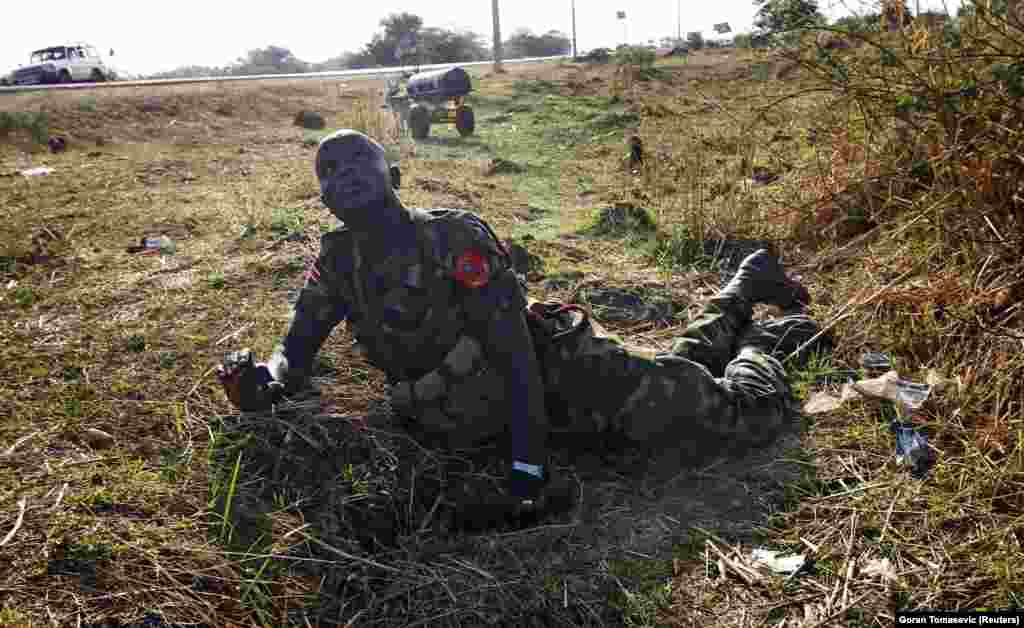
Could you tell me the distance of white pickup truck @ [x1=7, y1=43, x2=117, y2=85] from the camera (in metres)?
20.3

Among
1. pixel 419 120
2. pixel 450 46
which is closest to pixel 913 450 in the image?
pixel 419 120

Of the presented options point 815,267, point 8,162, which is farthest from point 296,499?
point 8,162

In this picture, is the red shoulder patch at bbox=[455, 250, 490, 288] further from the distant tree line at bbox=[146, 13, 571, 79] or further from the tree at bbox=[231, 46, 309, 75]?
the tree at bbox=[231, 46, 309, 75]

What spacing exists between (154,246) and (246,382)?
322 centimetres

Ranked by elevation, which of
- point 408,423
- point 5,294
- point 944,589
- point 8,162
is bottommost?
point 944,589

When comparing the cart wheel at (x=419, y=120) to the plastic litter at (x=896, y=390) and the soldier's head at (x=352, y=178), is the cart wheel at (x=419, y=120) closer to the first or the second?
the soldier's head at (x=352, y=178)

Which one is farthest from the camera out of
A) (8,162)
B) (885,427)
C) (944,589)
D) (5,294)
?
A: (8,162)

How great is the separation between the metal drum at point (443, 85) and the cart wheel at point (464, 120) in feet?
2.91

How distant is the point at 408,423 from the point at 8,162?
8545 mm

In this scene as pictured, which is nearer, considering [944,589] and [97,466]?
[944,589]

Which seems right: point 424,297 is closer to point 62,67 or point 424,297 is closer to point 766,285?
point 766,285

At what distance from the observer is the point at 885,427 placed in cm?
286

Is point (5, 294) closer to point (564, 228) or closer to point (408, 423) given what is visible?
point (408, 423)

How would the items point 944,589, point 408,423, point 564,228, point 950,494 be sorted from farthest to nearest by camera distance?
point 564,228 → point 408,423 → point 950,494 → point 944,589
